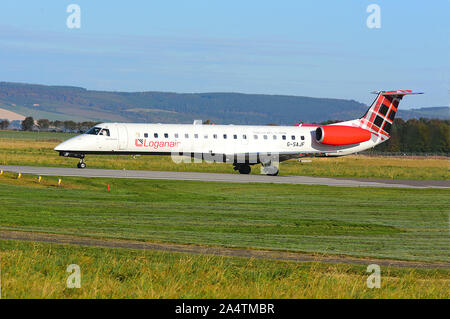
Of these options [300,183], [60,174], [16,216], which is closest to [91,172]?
[60,174]

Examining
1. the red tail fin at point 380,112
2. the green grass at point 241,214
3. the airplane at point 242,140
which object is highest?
the red tail fin at point 380,112

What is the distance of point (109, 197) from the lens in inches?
1248

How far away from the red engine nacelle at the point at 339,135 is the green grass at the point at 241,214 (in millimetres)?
10129

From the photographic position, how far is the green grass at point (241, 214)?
2105 cm

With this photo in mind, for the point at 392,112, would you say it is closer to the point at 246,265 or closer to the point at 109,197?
the point at 109,197

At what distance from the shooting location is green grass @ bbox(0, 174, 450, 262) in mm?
21047

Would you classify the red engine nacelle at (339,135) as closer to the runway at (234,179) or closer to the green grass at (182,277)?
the runway at (234,179)

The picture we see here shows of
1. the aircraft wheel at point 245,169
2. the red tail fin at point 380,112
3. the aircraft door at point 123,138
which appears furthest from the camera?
the red tail fin at point 380,112

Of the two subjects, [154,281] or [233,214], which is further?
[233,214]

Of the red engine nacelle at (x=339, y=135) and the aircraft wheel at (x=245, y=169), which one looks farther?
the aircraft wheel at (x=245, y=169)

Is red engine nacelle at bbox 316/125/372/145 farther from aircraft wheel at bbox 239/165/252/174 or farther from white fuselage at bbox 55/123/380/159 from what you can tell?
aircraft wheel at bbox 239/165/252/174

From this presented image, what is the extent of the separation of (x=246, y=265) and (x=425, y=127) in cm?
11269

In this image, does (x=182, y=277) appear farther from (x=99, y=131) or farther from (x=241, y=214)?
(x=99, y=131)

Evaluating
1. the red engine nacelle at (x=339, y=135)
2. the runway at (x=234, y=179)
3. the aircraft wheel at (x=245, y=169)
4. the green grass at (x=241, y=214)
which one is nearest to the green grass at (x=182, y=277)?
the green grass at (x=241, y=214)
